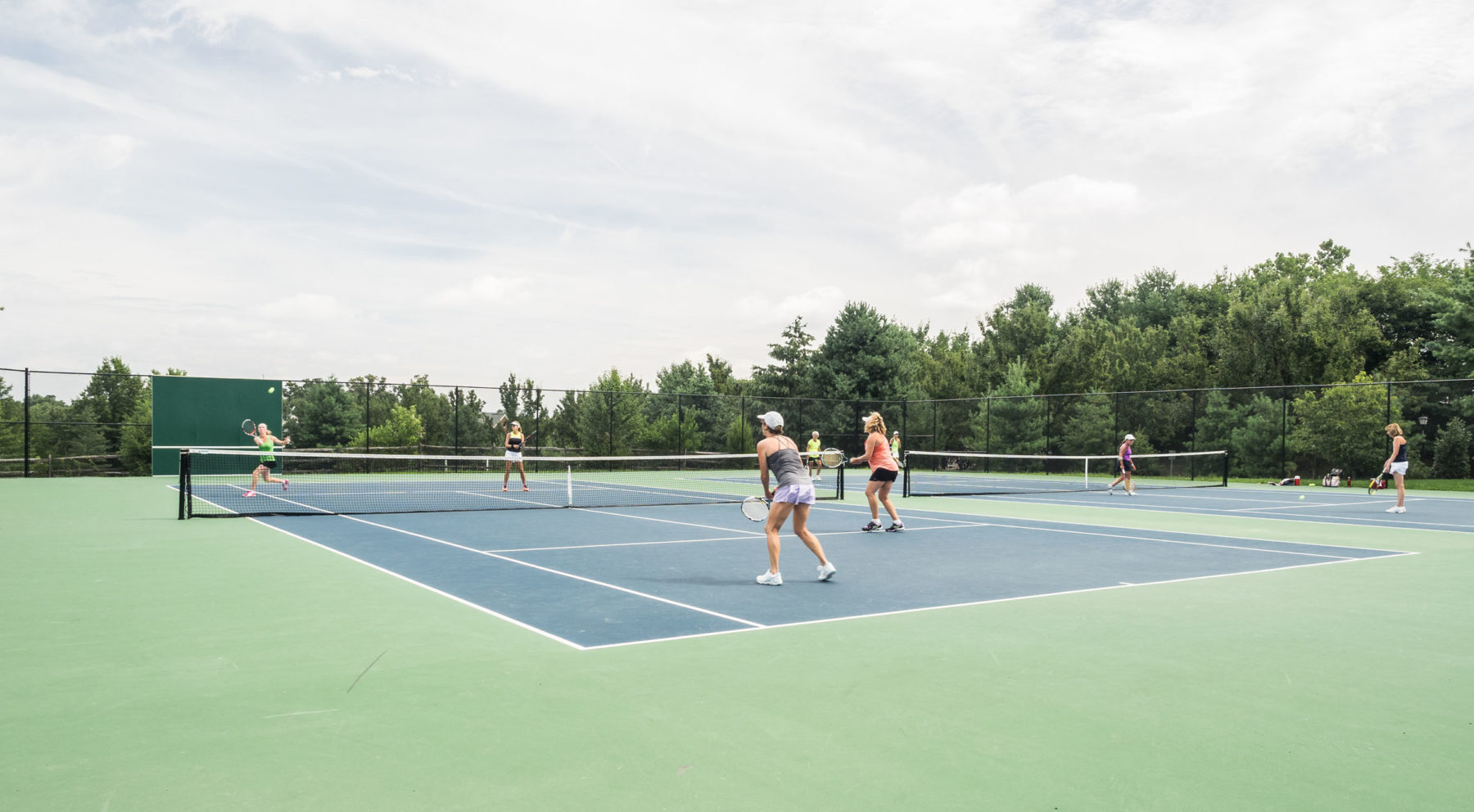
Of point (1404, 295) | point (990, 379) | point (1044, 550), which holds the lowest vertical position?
point (1044, 550)

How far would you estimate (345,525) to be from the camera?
1273cm

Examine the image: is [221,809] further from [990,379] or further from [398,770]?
[990,379]

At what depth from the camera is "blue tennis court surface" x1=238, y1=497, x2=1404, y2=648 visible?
22.3 ft

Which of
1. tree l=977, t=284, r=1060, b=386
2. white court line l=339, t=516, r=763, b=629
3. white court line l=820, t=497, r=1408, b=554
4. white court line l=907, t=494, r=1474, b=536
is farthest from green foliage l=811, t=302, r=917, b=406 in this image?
white court line l=339, t=516, r=763, b=629

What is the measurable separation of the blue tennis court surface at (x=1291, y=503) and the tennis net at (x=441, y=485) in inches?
202

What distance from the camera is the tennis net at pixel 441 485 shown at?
16.0 metres

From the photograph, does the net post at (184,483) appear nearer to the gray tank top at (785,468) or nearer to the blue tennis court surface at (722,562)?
the blue tennis court surface at (722,562)

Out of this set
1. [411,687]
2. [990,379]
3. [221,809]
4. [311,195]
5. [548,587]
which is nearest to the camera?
[221,809]

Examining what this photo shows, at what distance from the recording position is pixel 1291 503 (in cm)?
1919

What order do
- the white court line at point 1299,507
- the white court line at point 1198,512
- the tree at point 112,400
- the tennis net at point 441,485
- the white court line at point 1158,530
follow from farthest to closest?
the tree at point 112,400 < the white court line at point 1299,507 < the tennis net at point 441,485 < the white court line at point 1198,512 < the white court line at point 1158,530

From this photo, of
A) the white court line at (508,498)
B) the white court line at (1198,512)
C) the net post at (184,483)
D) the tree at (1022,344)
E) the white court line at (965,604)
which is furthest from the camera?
the tree at (1022,344)

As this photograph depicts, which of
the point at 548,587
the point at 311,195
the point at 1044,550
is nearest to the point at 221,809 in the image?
the point at 548,587

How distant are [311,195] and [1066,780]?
2617 centimetres

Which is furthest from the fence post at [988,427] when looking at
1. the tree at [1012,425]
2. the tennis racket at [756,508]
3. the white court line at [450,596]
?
the white court line at [450,596]
